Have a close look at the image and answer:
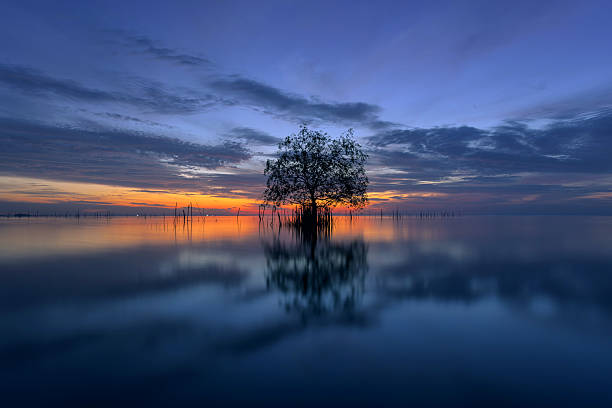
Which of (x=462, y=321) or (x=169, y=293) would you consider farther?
(x=169, y=293)

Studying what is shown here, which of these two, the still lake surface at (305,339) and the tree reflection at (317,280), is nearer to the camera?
the still lake surface at (305,339)

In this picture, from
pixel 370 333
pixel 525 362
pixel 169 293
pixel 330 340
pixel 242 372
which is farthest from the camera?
pixel 169 293

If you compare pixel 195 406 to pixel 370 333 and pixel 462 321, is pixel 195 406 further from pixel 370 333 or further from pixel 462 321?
pixel 462 321

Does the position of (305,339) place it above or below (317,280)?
above

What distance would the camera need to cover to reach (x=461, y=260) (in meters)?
15.4

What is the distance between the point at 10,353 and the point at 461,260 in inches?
624

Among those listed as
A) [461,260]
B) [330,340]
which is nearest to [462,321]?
[330,340]

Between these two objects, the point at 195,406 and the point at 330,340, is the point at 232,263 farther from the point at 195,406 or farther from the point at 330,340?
the point at 195,406

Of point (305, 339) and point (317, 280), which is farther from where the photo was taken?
point (317, 280)

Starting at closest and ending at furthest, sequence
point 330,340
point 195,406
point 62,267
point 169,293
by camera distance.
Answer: point 195,406, point 330,340, point 169,293, point 62,267

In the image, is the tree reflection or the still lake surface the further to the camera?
the tree reflection

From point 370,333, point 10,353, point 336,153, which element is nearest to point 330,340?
point 370,333

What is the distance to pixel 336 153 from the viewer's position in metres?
33.4

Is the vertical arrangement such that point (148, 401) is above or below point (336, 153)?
below
